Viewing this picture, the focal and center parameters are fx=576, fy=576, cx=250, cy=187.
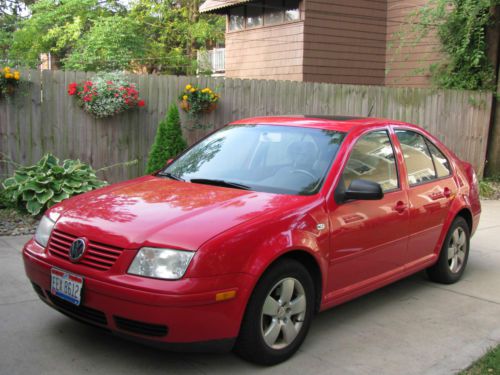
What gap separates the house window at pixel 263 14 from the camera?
58.4 ft

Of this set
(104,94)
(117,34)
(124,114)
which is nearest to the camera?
(104,94)

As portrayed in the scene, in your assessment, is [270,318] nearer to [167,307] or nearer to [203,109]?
[167,307]

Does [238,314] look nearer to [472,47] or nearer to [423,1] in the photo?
[472,47]

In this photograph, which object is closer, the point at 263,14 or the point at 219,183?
the point at 219,183

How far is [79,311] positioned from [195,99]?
619 centimetres

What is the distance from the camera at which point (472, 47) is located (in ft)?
45.1

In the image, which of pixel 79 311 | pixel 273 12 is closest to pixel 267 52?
pixel 273 12

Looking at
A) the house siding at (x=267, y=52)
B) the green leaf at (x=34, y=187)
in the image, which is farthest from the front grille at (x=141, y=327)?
the house siding at (x=267, y=52)

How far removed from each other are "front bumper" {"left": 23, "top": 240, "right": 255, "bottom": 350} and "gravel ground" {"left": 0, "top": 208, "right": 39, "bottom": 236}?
3.94 metres

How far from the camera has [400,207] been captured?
4.75 m

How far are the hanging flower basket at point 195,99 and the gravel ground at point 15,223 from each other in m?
3.15

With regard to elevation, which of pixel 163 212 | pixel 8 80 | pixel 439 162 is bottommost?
pixel 163 212

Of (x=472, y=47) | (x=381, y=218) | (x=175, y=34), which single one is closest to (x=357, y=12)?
(x=472, y=47)

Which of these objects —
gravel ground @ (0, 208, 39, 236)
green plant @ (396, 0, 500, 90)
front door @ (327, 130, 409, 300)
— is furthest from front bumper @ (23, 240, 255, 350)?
green plant @ (396, 0, 500, 90)
